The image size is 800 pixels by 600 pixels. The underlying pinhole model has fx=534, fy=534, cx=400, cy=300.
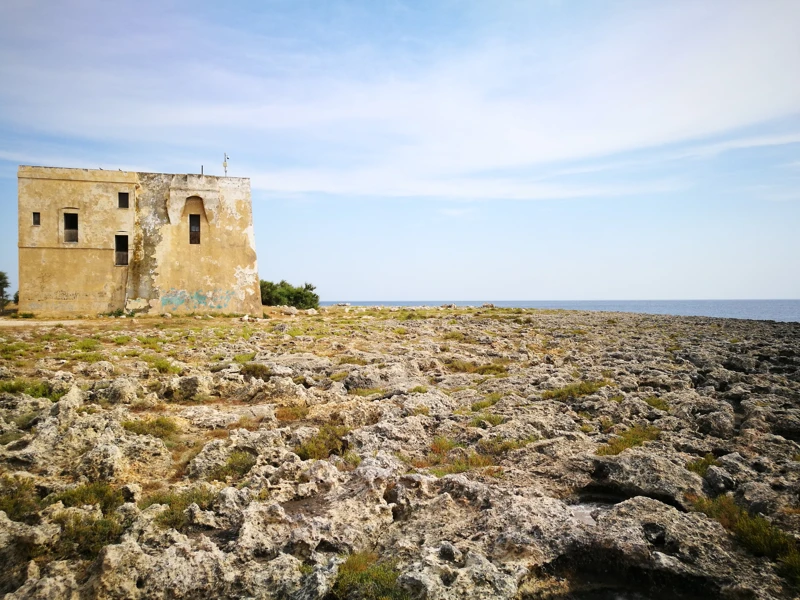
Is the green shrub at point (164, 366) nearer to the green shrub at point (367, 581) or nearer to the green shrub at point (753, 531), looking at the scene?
the green shrub at point (367, 581)

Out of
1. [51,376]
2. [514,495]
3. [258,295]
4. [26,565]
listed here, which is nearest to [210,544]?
[26,565]

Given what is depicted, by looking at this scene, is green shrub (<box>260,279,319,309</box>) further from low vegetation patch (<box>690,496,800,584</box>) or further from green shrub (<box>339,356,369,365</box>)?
low vegetation patch (<box>690,496,800,584</box>)

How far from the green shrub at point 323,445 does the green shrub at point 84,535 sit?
2.97 m

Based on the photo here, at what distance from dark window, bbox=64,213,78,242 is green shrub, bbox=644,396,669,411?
99.5 ft

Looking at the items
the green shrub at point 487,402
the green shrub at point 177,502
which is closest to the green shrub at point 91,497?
the green shrub at point 177,502

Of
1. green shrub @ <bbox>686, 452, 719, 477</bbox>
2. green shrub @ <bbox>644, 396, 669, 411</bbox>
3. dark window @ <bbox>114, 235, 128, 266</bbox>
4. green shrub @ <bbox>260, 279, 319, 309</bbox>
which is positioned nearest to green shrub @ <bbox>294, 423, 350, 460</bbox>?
green shrub @ <bbox>686, 452, 719, 477</bbox>

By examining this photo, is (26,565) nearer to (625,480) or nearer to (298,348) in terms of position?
(625,480)

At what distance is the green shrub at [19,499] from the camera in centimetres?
633

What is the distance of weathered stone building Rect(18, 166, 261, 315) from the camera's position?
95.6 feet

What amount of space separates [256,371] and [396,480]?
752 centimetres

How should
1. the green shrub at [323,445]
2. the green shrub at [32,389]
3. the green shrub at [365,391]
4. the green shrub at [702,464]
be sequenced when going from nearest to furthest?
the green shrub at [702,464] → the green shrub at [323,445] → the green shrub at [32,389] → the green shrub at [365,391]

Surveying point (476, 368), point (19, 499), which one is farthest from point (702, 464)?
point (19, 499)

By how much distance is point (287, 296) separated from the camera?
141 ft

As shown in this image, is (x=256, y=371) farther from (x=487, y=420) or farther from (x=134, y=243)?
(x=134, y=243)
